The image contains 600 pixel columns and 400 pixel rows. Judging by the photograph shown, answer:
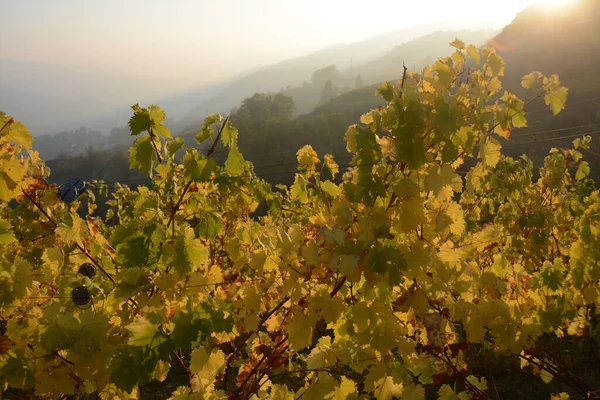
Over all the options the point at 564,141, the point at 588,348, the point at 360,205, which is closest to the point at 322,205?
the point at 360,205

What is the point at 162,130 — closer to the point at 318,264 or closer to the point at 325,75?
the point at 318,264

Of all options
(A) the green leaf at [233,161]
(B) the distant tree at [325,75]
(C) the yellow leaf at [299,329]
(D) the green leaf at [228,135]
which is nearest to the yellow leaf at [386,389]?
(C) the yellow leaf at [299,329]

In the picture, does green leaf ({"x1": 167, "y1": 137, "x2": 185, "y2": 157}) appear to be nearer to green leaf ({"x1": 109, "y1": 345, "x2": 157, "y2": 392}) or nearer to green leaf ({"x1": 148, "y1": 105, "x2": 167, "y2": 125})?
green leaf ({"x1": 148, "y1": 105, "x2": 167, "y2": 125})

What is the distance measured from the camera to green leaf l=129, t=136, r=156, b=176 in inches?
73.0

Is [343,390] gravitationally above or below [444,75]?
below

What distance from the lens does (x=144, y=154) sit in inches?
73.2

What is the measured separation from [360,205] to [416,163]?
1.22 feet

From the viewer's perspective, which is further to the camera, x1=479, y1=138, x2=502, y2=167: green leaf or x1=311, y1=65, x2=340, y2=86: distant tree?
x1=311, y1=65, x2=340, y2=86: distant tree

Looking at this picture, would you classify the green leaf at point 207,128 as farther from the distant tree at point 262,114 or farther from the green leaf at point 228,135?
the distant tree at point 262,114

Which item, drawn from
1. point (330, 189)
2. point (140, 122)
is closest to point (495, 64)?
point (330, 189)

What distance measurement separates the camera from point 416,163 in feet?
5.53

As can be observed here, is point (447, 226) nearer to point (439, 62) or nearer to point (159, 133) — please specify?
point (439, 62)

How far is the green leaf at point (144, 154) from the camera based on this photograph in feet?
6.09

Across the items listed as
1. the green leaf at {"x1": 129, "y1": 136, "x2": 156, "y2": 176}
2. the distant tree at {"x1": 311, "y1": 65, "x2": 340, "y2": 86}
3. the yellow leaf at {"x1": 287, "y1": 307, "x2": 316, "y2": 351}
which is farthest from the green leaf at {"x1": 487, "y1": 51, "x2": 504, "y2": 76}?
the distant tree at {"x1": 311, "y1": 65, "x2": 340, "y2": 86}
